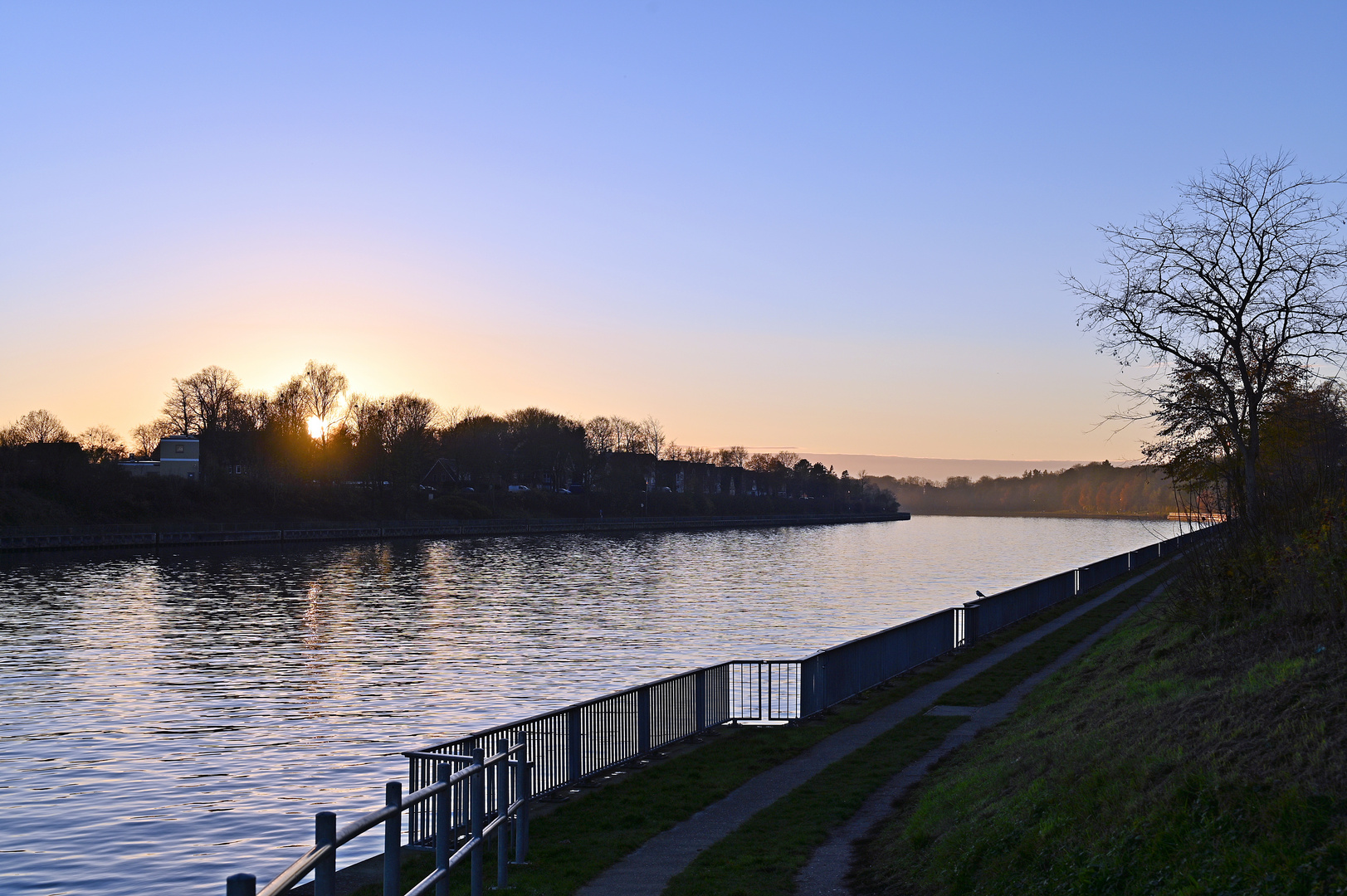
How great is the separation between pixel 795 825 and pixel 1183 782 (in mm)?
5933

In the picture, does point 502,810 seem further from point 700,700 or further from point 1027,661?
point 1027,661

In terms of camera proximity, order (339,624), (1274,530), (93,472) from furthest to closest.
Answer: (93,472) → (339,624) → (1274,530)

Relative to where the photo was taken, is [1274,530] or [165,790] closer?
[1274,530]

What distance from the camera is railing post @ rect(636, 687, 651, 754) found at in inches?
792

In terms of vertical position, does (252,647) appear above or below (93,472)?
below

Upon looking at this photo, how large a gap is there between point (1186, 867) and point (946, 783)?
7159mm

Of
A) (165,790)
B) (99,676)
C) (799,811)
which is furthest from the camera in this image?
(99,676)

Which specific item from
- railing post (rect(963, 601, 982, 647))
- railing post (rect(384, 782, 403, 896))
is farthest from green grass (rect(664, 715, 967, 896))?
railing post (rect(963, 601, 982, 647))

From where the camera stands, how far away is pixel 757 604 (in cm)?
6241

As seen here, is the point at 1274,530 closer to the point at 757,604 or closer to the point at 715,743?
the point at 715,743

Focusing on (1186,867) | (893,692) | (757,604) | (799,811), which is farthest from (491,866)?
(757,604)

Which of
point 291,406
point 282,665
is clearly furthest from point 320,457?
point 282,665

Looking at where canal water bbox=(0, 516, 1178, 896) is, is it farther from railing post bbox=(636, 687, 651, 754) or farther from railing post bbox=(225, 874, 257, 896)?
railing post bbox=(225, 874, 257, 896)

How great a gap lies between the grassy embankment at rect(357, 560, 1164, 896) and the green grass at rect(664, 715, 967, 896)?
8cm
